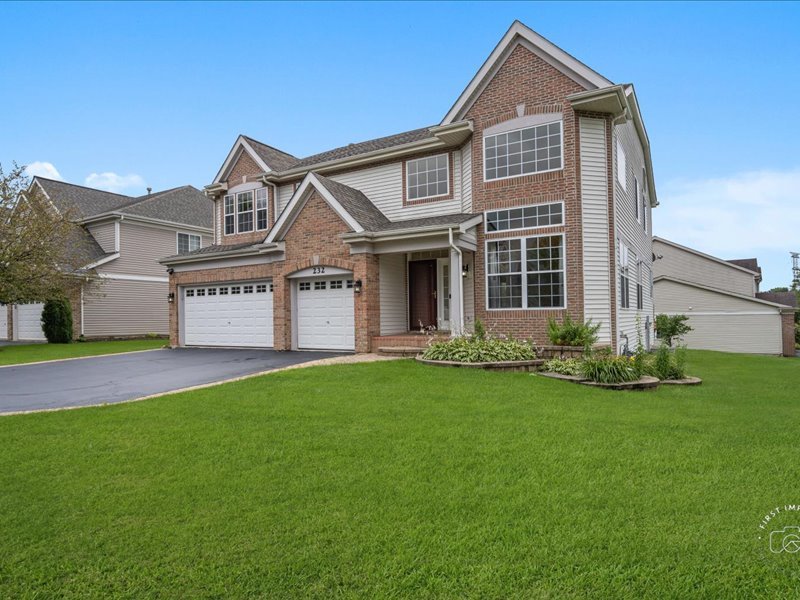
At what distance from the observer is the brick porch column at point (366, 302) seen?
14.3 meters

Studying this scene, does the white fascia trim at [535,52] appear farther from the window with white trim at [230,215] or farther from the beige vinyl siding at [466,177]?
the window with white trim at [230,215]

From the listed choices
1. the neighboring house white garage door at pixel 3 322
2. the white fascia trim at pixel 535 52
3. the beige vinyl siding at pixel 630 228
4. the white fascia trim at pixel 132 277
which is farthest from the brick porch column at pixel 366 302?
the neighboring house white garage door at pixel 3 322

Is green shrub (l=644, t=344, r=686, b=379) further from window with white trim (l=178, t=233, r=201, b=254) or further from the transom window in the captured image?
window with white trim (l=178, t=233, r=201, b=254)

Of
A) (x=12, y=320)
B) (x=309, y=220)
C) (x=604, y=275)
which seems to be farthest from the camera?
(x=12, y=320)

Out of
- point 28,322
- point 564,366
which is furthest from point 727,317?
point 28,322

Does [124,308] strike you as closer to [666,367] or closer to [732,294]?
[666,367]

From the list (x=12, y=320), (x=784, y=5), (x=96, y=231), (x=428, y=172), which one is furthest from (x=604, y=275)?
(x=12, y=320)

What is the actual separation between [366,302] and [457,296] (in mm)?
2710

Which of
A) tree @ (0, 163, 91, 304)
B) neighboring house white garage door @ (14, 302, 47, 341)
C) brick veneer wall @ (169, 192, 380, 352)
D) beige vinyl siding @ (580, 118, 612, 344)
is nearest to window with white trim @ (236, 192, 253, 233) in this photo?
brick veneer wall @ (169, 192, 380, 352)

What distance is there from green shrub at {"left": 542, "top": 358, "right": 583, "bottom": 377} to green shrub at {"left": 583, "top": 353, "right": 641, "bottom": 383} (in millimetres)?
273

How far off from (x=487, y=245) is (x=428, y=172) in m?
3.51

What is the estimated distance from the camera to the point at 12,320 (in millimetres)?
25781

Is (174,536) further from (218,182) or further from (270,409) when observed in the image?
(218,182)

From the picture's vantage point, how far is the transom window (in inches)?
512
